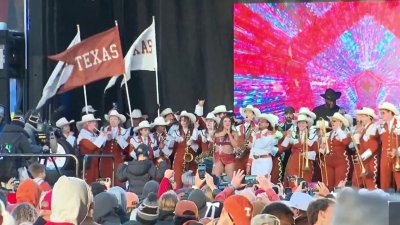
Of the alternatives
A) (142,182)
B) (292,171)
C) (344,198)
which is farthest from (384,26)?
(344,198)

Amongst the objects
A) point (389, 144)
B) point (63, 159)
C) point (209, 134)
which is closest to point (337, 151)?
point (389, 144)

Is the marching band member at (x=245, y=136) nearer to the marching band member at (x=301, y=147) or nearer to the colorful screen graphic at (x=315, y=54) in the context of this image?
the marching band member at (x=301, y=147)

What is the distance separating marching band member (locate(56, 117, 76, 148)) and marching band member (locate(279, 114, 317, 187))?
3.39m

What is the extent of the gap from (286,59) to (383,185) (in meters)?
4.25

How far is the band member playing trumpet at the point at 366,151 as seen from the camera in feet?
53.4

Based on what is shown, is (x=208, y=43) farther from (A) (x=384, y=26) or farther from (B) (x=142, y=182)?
(B) (x=142, y=182)

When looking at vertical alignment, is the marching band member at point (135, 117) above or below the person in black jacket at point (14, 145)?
above

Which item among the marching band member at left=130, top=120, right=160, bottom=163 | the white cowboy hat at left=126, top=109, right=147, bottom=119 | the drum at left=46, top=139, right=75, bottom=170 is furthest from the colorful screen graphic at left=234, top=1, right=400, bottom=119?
the drum at left=46, top=139, right=75, bottom=170

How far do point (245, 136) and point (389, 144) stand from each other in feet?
7.38

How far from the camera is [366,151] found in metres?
16.3

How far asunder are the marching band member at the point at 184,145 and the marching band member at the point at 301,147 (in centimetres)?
163

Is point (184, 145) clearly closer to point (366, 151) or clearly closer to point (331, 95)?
point (331, 95)

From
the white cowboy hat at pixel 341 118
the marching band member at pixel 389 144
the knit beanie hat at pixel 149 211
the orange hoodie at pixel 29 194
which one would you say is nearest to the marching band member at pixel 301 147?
the white cowboy hat at pixel 341 118

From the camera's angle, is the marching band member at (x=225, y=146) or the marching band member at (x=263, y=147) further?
the marching band member at (x=225, y=146)
